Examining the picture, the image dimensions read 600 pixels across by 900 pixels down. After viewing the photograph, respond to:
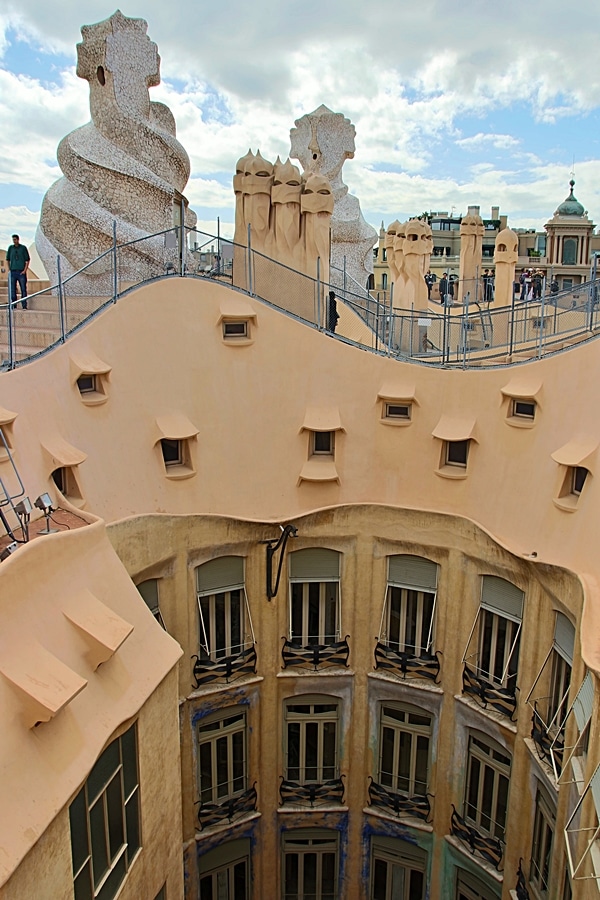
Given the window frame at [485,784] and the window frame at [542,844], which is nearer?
the window frame at [542,844]

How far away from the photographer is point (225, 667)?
1841 cm

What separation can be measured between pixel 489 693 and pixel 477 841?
149 inches

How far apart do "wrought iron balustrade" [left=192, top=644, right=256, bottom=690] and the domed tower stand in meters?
58.4

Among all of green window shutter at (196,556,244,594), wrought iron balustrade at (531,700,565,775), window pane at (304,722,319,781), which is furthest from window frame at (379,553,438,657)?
green window shutter at (196,556,244,594)

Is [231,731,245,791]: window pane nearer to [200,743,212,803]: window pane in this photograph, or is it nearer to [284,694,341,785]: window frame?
[200,743,212,803]: window pane

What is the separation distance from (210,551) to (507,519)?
276 inches

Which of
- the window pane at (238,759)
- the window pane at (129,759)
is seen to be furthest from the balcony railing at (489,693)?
the window pane at (129,759)

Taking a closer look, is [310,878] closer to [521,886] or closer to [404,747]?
[404,747]

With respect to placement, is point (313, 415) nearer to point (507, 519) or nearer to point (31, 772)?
point (507, 519)

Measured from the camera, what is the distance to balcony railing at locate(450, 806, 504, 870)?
17375 millimetres

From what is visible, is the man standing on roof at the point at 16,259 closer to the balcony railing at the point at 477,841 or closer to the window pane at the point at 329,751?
the window pane at the point at 329,751

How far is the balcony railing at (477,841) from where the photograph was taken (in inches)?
684

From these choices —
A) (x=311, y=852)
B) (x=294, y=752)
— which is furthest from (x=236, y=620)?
(x=311, y=852)

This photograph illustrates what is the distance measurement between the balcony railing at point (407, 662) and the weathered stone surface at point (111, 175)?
1238 centimetres
